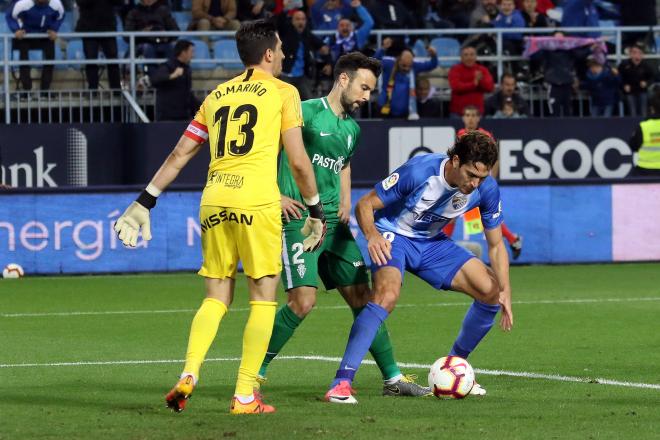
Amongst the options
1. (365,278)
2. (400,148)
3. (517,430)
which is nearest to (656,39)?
(400,148)

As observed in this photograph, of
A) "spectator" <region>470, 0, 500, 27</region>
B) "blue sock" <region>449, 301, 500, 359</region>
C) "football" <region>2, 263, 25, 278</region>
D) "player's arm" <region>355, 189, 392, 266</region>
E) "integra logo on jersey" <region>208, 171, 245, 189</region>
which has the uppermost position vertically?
"spectator" <region>470, 0, 500, 27</region>

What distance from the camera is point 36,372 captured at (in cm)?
1022

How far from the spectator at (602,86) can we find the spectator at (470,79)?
1924mm

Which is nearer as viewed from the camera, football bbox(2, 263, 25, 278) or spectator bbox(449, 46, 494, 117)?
football bbox(2, 263, 25, 278)

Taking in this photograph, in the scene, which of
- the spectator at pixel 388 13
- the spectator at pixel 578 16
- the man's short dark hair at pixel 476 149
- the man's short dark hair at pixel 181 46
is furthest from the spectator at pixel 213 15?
the man's short dark hair at pixel 476 149

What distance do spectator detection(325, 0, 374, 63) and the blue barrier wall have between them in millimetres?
3365

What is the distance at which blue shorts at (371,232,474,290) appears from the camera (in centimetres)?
923

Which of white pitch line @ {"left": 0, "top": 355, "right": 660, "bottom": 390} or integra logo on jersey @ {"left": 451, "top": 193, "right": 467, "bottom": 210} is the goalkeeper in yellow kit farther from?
white pitch line @ {"left": 0, "top": 355, "right": 660, "bottom": 390}

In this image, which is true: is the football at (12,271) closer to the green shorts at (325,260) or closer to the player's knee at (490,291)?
Answer: the green shorts at (325,260)

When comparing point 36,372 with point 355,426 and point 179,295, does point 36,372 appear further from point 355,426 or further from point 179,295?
point 179,295

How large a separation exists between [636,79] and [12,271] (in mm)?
10142

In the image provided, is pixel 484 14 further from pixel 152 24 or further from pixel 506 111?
pixel 152 24

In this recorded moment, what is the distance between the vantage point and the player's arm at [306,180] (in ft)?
26.3

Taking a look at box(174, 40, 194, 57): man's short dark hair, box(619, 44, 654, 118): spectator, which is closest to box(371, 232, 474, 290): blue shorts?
box(174, 40, 194, 57): man's short dark hair
